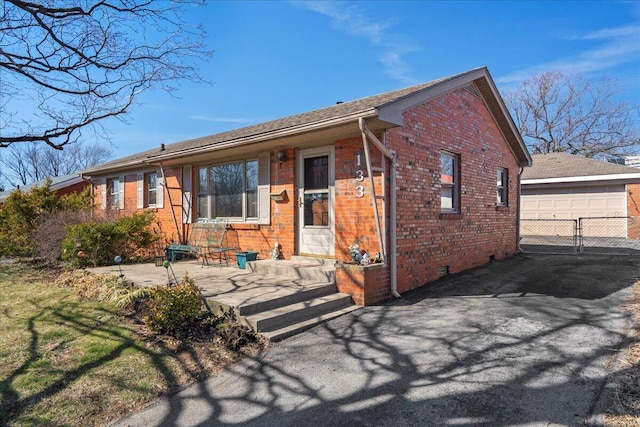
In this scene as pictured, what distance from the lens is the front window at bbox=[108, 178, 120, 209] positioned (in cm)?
1409

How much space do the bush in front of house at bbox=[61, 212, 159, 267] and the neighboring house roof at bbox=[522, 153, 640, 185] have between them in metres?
15.9

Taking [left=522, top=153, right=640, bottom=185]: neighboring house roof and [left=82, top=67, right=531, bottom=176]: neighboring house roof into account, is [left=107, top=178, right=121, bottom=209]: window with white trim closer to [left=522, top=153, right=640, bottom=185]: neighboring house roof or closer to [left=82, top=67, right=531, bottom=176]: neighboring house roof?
[left=82, top=67, right=531, bottom=176]: neighboring house roof

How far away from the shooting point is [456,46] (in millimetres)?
12242

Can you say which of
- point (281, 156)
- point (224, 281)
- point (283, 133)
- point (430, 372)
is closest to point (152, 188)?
point (281, 156)

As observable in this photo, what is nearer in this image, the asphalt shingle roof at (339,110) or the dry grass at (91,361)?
the dry grass at (91,361)

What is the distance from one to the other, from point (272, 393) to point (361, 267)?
3006 millimetres

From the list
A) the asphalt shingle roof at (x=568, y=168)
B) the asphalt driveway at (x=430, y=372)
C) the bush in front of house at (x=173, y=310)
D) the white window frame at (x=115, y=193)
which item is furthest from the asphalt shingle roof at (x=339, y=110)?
the asphalt shingle roof at (x=568, y=168)

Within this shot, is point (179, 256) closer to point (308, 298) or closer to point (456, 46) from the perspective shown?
point (308, 298)

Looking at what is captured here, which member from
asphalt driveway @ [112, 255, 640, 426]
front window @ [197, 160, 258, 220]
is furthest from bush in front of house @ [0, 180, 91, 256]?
asphalt driveway @ [112, 255, 640, 426]

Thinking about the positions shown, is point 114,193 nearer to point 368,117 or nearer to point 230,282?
point 230,282

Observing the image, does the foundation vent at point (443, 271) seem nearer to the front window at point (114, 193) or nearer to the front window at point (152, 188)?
the front window at point (152, 188)

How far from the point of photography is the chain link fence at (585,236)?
42.3 ft

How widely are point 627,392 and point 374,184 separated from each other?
4.38 meters

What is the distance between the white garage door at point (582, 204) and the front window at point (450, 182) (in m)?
10.5
